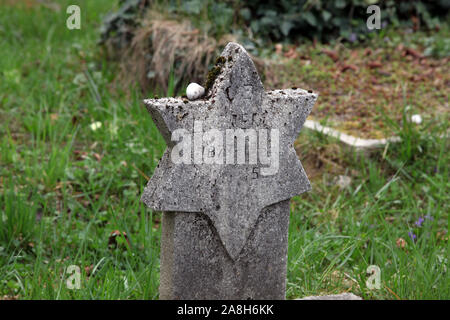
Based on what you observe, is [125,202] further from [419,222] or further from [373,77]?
[373,77]

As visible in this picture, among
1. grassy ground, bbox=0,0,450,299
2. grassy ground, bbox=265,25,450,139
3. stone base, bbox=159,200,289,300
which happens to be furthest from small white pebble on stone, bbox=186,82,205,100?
grassy ground, bbox=265,25,450,139

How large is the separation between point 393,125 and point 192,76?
4.99 ft

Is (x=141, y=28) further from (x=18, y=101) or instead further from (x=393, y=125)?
(x=393, y=125)

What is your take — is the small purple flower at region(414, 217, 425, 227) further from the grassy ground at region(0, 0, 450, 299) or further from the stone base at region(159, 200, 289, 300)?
the stone base at region(159, 200, 289, 300)

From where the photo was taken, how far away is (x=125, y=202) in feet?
11.6

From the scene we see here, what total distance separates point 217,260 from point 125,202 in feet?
4.72

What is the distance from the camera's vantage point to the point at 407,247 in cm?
301

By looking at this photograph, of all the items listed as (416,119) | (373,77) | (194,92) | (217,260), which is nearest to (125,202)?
(217,260)

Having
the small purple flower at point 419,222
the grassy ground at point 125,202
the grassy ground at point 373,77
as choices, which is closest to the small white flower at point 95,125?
the grassy ground at point 125,202

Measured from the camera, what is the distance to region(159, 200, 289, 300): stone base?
2.14m

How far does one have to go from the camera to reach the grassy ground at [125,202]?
8.79 ft

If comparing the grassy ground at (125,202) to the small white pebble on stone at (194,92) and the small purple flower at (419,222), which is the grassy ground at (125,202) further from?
the small white pebble on stone at (194,92)
